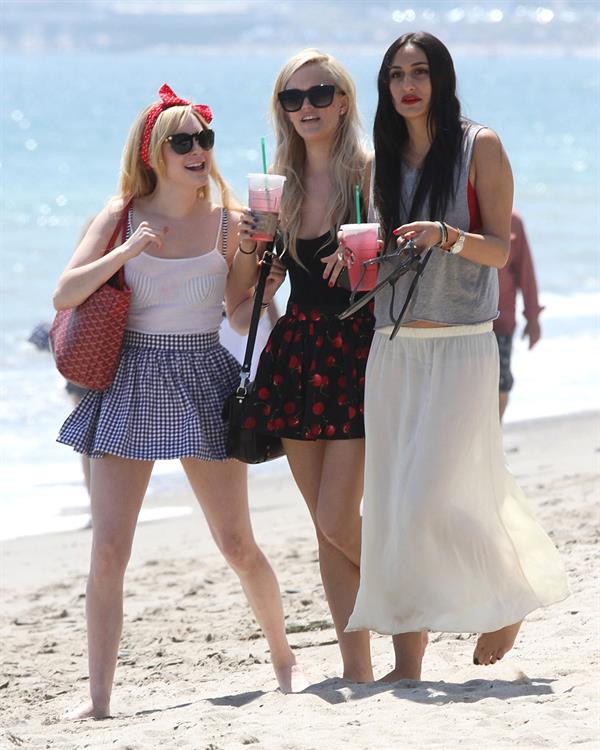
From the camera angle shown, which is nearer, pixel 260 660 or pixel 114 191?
pixel 260 660

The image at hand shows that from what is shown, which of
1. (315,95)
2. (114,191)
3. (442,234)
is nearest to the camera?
(442,234)

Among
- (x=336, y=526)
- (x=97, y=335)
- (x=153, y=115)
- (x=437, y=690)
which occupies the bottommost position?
(x=437, y=690)

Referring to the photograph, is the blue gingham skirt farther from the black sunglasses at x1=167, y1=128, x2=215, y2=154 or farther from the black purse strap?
the black sunglasses at x1=167, y1=128, x2=215, y2=154

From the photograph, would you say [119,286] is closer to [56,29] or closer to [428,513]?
[428,513]

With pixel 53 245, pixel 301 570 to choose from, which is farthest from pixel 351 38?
pixel 301 570

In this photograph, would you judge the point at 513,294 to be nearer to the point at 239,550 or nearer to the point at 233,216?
the point at 233,216

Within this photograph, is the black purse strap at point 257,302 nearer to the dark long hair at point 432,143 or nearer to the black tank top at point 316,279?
the black tank top at point 316,279

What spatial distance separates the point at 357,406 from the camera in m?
4.10

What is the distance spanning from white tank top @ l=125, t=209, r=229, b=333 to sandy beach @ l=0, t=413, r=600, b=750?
125 cm

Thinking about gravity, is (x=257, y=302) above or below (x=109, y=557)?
above

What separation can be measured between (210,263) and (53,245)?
1517 centimetres

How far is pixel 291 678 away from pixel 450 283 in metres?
1.48

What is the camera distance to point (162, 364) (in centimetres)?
429

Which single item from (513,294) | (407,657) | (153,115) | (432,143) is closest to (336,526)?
(407,657)
